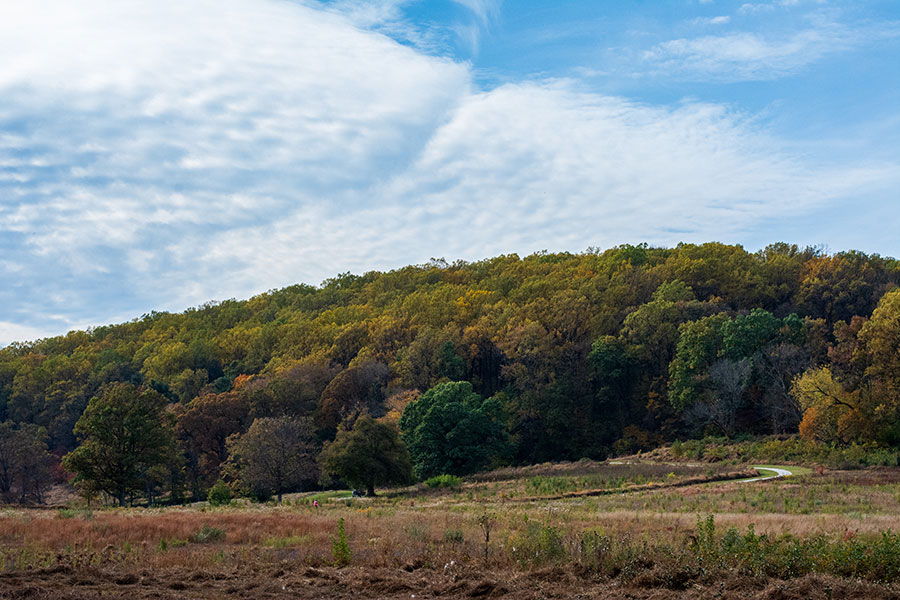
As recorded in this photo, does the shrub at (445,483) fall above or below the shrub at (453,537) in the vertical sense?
below

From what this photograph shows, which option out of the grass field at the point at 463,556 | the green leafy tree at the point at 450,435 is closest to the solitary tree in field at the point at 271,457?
the green leafy tree at the point at 450,435

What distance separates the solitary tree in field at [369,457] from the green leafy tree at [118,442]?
12.5 metres

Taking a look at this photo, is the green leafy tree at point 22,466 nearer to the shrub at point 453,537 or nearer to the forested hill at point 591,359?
the forested hill at point 591,359

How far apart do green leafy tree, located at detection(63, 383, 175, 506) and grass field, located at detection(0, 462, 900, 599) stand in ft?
97.0

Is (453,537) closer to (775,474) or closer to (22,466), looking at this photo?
(775,474)

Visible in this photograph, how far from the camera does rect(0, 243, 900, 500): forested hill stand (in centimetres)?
6200

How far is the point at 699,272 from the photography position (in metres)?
85.0

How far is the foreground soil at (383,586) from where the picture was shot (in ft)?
35.2

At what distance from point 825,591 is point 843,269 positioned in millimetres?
75050

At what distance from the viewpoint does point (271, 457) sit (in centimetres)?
5403

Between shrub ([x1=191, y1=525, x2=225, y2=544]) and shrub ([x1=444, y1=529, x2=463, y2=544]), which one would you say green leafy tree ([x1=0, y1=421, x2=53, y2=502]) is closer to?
shrub ([x1=191, y1=525, x2=225, y2=544])

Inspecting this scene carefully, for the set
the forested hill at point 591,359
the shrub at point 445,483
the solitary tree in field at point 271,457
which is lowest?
the shrub at point 445,483

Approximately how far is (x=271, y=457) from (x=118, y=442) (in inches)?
404

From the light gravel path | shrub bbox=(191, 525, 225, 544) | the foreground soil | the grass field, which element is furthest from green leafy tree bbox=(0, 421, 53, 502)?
the foreground soil
